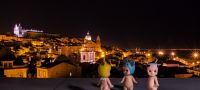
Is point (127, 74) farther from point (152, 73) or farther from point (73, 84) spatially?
point (73, 84)

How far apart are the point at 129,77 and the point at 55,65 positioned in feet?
46.6

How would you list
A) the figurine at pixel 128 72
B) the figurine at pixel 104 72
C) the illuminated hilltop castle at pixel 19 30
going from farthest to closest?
the illuminated hilltop castle at pixel 19 30 < the figurine at pixel 128 72 < the figurine at pixel 104 72

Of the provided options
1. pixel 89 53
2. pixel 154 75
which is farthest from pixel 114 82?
pixel 89 53

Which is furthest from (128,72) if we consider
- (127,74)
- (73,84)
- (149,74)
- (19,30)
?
(19,30)

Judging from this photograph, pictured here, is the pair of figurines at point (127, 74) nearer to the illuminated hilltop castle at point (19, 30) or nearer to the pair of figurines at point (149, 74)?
the pair of figurines at point (149, 74)

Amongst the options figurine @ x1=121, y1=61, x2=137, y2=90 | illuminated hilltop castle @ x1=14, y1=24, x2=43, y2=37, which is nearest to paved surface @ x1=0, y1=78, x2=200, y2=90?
figurine @ x1=121, y1=61, x2=137, y2=90

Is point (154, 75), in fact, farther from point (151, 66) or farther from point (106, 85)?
point (106, 85)

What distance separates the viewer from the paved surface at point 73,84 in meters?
2.33

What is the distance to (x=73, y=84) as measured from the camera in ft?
8.02

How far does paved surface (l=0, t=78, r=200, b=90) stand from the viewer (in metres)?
2.33

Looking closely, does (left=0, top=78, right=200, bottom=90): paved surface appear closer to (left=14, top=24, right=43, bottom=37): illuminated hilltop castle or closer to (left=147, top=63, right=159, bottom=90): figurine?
(left=147, top=63, right=159, bottom=90): figurine

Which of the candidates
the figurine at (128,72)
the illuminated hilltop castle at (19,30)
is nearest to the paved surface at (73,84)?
the figurine at (128,72)

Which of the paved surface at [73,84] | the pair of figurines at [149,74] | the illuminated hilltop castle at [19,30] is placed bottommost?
the paved surface at [73,84]

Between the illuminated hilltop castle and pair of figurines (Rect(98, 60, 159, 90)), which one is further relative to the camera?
the illuminated hilltop castle
